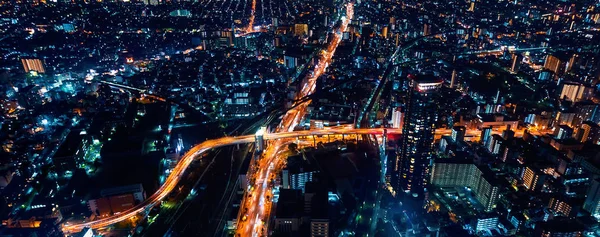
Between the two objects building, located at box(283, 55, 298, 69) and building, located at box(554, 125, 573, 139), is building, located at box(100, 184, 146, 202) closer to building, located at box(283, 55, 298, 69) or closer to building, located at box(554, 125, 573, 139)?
building, located at box(283, 55, 298, 69)

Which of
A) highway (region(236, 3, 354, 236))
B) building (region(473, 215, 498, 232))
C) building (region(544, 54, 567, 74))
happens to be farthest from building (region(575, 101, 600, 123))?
highway (region(236, 3, 354, 236))

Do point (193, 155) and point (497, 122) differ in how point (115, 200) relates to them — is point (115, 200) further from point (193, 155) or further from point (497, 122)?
point (497, 122)

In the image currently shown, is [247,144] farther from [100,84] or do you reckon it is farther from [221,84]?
[100,84]

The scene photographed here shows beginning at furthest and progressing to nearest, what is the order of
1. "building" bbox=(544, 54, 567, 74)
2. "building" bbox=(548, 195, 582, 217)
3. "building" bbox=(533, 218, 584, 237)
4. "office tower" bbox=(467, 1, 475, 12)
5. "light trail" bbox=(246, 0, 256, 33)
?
"office tower" bbox=(467, 1, 475, 12) → "light trail" bbox=(246, 0, 256, 33) → "building" bbox=(544, 54, 567, 74) → "building" bbox=(548, 195, 582, 217) → "building" bbox=(533, 218, 584, 237)

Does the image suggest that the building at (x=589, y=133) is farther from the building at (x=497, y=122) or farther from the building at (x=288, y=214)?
the building at (x=288, y=214)

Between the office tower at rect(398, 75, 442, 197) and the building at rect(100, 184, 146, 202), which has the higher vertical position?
the office tower at rect(398, 75, 442, 197)

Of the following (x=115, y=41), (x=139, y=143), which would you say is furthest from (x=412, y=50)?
(x=115, y=41)

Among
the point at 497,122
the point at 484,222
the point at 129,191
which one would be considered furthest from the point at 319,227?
the point at 497,122
